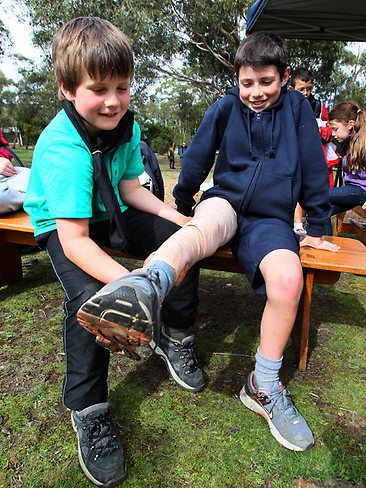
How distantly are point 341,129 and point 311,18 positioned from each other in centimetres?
201

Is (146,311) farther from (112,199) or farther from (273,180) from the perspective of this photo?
(273,180)

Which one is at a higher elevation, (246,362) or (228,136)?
(228,136)

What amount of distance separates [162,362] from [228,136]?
1263 millimetres

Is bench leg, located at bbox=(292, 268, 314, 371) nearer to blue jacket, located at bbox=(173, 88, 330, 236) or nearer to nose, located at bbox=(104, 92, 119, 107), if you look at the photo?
blue jacket, located at bbox=(173, 88, 330, 236)

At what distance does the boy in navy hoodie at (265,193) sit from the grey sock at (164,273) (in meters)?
0.18

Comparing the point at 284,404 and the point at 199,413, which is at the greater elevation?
the point at 284,404

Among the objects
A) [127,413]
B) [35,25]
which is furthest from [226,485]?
[35,25]

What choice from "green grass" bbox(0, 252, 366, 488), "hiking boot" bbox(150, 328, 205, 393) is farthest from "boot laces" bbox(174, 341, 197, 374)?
"green grass" bbox(0, 252, 366, 488)

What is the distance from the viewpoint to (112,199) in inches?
66.2

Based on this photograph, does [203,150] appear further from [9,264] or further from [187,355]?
[9,264]

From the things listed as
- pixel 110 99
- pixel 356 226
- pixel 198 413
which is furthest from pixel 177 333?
pixel 356 226

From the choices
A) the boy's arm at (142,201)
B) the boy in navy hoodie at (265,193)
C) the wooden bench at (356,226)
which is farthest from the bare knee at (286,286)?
the wooden bench at (356,226)

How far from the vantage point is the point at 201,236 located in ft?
5.56

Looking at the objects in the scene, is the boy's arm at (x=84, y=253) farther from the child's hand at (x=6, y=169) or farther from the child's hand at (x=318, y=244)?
the child's hand at (x=6, y=169)
